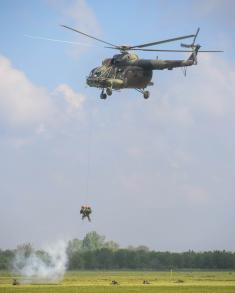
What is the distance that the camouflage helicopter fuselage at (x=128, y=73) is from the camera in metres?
69.0

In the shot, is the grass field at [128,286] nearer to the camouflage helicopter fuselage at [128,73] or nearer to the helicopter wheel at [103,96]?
the helicopter wheel at [103,96]

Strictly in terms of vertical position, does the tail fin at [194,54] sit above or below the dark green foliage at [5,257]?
above

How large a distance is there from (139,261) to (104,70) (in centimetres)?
13515

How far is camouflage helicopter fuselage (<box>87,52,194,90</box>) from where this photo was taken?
6900cm

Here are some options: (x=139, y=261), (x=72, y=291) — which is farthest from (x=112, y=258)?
(x=72, y=291)

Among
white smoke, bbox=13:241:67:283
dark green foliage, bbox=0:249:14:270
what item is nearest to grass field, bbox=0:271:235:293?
white smoke, bbox=13:241:67:283

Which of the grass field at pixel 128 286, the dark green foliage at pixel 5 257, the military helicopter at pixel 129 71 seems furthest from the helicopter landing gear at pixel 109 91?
the dark green foliage at pixel 5 257

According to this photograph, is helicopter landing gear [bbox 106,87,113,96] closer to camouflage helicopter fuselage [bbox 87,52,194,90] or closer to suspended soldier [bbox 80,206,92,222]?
camouflage helicopter fuselage [bbox 87,52,194,90]

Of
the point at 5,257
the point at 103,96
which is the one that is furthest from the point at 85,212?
the point at 5,257

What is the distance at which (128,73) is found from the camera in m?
69.6

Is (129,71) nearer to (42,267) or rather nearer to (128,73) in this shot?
(128,73)

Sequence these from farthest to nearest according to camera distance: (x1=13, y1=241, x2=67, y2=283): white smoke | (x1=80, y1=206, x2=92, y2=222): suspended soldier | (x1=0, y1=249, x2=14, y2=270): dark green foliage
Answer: (x1=0, y1=249, x2=14, y2=270): dark green foliage, (x1=13, y1=241, x2=67, y2=283): white smoke, (x1=80, y1=206, x2=92, y2=222): suspended soldier

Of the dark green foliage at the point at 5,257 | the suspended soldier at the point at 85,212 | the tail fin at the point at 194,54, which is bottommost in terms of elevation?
the suspended soldier at the point at 85,212

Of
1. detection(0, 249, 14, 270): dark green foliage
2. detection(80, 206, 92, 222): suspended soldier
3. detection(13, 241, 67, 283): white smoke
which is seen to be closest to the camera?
detection(80, 206, 92, 222): suspended soldier
